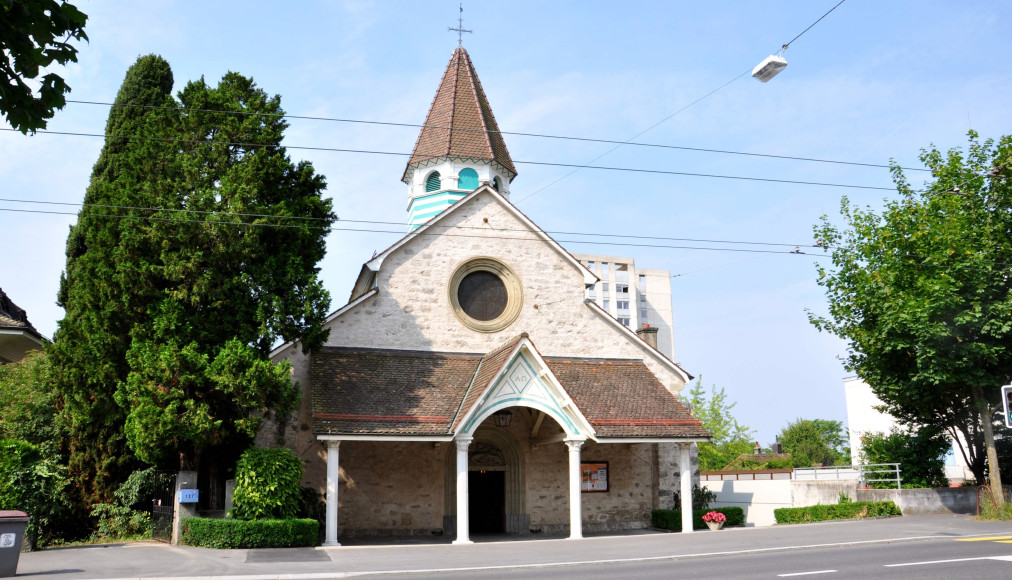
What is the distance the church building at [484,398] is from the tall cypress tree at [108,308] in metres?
4.88

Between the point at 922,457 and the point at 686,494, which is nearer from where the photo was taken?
the point at 686,494

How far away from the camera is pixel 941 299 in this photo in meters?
22.4

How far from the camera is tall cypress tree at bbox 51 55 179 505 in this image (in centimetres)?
1989

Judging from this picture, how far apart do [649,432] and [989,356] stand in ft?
32.6

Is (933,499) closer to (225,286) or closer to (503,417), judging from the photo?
(503,417)

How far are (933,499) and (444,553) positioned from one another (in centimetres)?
1688

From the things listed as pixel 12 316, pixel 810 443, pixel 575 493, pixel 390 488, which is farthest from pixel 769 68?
pixel 810 443

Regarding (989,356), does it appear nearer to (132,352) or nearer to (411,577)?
(411,577)

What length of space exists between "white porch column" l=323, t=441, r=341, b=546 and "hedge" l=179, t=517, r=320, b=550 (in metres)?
0.85

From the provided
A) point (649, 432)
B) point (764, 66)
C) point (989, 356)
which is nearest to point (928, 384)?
point (989, 356)

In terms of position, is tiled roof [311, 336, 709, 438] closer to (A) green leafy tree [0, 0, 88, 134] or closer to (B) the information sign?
(B) the information sign

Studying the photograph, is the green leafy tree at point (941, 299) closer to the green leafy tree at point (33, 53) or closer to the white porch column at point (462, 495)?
the white porch column at point (462, 495)

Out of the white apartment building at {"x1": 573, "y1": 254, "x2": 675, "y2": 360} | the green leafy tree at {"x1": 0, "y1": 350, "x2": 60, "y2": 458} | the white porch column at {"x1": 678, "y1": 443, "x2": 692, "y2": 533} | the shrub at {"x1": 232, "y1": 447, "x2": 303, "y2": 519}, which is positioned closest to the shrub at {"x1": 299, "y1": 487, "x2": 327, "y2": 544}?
the shrub at {"x1": 232, "y1": 447, "x2": 303, "y2": 519}

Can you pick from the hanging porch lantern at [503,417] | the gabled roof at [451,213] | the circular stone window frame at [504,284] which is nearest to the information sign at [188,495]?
the gabled roof at [451,213]
